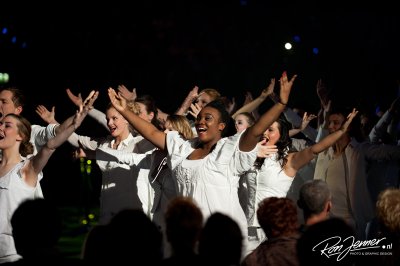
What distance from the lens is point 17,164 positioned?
670 centimetres

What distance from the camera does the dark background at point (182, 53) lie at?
14.3 meters

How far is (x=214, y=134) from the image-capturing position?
21.7 ft

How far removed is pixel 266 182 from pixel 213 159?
1.23 m

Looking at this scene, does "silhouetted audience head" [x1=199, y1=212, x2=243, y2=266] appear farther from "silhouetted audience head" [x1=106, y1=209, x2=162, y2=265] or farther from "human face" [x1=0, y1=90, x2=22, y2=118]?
"human face" [x1=0, y1=90, x2=22, y2=118]

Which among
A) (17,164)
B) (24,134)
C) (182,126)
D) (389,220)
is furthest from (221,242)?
(182,126)

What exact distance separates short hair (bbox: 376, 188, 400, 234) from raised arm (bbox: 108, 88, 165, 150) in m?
2.14

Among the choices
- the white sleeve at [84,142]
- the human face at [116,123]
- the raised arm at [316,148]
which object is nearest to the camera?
the raised arm at [316,148]

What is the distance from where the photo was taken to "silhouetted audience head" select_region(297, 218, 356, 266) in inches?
169

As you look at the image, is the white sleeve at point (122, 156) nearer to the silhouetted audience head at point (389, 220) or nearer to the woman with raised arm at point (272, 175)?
the woman with raised arm at point (272, 175)

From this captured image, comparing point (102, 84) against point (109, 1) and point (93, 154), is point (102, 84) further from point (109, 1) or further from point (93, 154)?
point (93, 154)

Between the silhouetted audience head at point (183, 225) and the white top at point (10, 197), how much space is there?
7.78 ft

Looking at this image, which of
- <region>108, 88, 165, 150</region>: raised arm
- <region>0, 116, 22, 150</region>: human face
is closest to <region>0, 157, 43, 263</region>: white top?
<region>0, 116, 22, 150</region>: human face

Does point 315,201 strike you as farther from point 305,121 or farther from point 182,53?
point 182,53

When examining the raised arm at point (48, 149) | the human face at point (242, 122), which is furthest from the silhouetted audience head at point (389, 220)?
the human face at point (242, 122)
